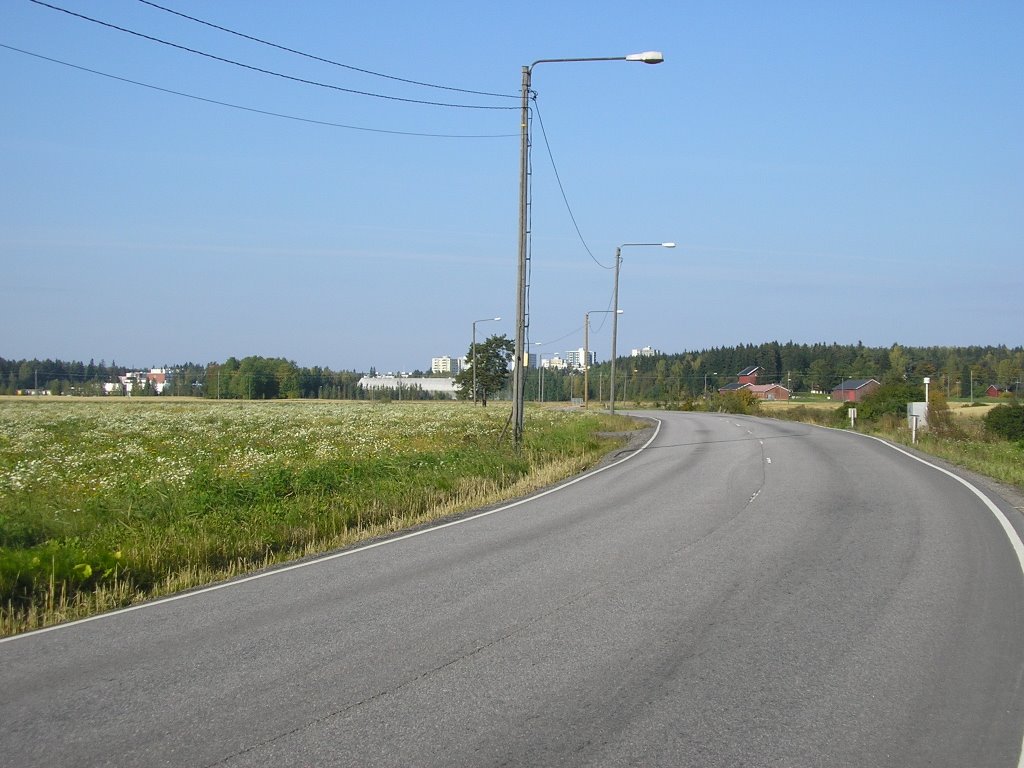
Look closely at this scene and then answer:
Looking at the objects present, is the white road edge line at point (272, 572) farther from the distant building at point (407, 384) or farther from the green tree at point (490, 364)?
the distant building at point (407, 384)

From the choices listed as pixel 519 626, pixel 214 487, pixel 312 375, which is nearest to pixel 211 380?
pixel 312 375

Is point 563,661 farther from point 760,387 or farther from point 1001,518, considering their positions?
point 760,387

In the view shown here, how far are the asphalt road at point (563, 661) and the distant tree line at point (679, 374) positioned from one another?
4690 inches

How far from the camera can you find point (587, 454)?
25.5m

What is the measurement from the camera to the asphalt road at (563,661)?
5109 millimetres

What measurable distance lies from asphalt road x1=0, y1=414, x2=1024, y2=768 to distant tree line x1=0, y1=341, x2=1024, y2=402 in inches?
4690

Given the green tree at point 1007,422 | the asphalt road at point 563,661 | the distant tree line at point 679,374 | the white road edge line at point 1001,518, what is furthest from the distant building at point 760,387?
the asphalt road at point 563,661

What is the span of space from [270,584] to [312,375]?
15496 centimetres

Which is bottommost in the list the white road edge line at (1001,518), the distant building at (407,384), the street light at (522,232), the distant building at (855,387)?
the distant building at (407,384)

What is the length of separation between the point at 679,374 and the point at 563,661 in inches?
6160

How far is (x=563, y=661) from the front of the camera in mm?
6539

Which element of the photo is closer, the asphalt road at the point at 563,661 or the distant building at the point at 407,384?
the asphalt road at the point at 563,661

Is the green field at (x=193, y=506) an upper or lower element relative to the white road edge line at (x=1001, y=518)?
lower

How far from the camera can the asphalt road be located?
5109mm
